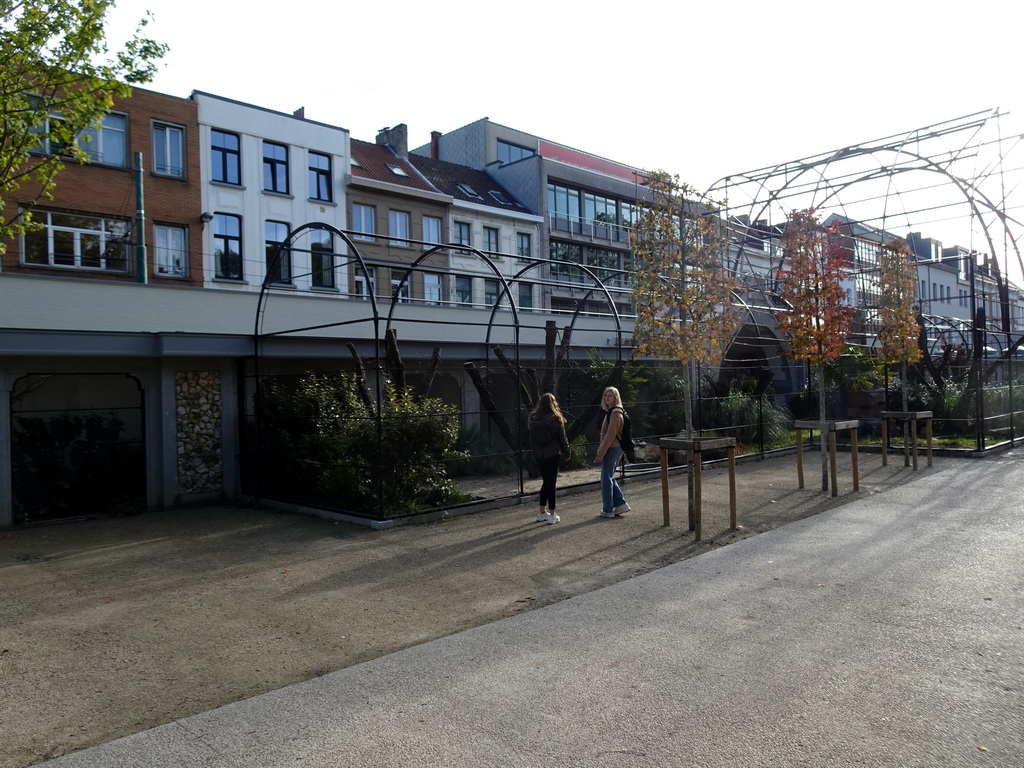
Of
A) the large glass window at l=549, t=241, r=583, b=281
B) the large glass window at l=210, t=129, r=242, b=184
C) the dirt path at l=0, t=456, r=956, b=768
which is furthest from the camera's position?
the large glass window at l=549, t=241, r=583, b=281

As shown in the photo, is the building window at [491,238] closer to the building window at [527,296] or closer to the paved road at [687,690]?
the building window at [527,296]

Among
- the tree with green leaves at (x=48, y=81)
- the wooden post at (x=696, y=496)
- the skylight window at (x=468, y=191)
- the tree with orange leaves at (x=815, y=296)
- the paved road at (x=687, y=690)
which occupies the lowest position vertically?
the paved road at (x=687, y=690)

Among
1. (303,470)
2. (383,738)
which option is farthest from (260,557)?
(383,738)

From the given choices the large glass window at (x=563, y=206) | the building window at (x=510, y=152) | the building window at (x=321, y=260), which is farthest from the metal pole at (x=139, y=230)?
the building window at (x=510, y=152)

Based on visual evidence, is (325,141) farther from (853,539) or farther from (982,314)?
(853,539)

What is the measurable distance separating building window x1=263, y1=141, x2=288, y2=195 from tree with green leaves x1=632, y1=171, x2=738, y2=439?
2019cm

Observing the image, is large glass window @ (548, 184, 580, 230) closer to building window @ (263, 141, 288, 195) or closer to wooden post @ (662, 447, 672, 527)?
building window @ (263, 141, 288, 195)

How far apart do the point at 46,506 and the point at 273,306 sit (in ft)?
15.4

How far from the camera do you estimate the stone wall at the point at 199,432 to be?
39.7 ft

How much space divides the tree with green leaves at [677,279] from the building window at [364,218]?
831 inches

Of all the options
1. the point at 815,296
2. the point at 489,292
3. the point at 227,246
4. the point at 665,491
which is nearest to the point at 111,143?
the point at 227,246

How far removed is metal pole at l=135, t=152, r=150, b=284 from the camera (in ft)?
68.5

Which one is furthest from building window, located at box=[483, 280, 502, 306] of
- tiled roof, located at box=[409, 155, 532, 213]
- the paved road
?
the paved road

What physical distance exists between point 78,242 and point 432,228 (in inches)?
558
